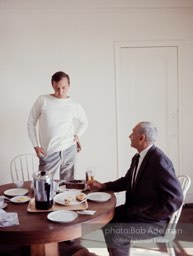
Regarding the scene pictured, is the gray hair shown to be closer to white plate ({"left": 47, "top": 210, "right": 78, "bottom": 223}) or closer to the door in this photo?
white plate ({"left": 47, "top": 210, "right": 78, "bottom": 223})

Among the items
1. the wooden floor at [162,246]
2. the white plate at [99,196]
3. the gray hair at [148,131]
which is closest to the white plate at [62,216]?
the white plate at [99,196]

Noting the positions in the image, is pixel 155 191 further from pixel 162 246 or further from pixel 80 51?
pixel 80 51

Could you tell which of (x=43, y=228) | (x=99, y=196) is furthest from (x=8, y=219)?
(x=99, y=196)

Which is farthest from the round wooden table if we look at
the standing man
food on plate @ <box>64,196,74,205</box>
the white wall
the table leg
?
the white wall

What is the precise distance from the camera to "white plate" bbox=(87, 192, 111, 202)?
2.08 m

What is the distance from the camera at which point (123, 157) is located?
4.01 m

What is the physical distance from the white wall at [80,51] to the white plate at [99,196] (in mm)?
1743

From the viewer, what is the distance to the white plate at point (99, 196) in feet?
6.82

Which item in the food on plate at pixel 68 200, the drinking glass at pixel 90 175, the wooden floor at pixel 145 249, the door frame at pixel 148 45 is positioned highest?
the door frame at pixel 148 45

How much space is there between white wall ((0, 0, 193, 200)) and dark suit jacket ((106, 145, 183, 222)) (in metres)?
1.85

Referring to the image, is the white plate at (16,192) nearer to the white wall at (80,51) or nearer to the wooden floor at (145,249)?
the wooden floor at (145,249)

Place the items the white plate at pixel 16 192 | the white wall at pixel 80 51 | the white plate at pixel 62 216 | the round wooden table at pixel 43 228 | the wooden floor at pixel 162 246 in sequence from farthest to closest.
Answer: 1. the white wall at pixel 80 51
2. the wooden floor at pixel 162 246
3. the white plate at pixel 16 192
4. the white plate at pixel 62 216
5. the round wooden table at pixel 43 228

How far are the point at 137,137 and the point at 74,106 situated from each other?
43.4 inches

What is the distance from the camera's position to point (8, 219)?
177 centimetres
